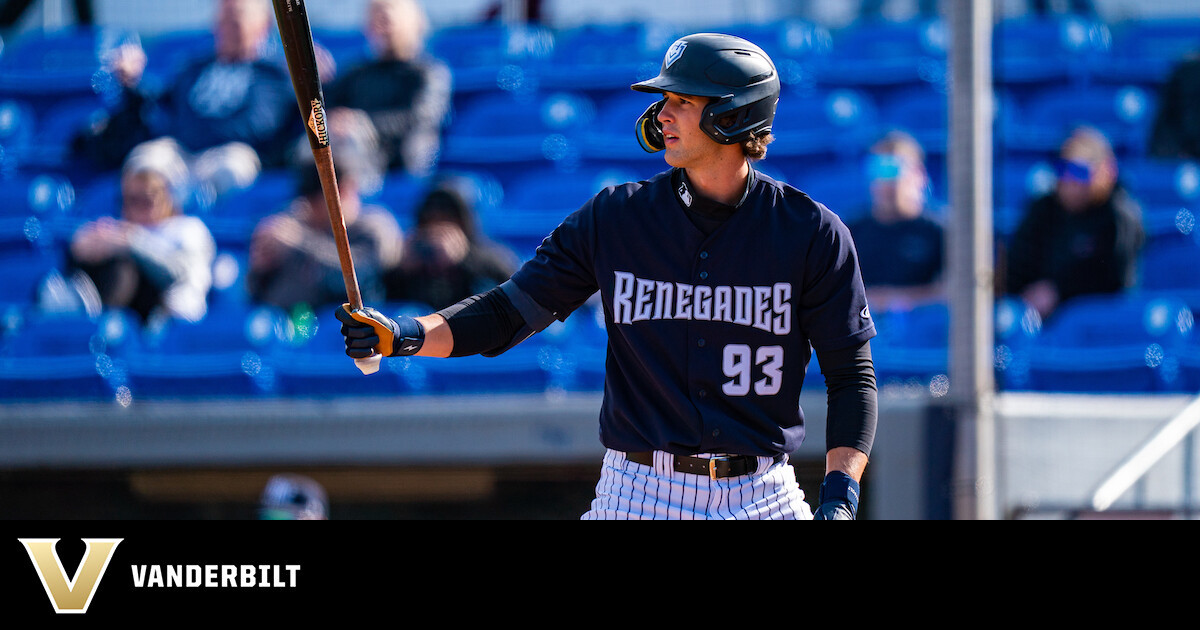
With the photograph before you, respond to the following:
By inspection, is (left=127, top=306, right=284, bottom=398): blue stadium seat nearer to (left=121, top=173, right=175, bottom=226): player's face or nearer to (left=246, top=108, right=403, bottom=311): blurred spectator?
(left=246, top=108, right=403, bottom=311): blurred spectator

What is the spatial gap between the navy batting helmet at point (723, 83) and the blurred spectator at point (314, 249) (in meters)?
3.27

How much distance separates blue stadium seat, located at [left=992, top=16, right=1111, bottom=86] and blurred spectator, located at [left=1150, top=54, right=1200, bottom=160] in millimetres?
624

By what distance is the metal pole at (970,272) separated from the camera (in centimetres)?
428

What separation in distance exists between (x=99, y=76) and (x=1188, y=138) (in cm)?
555

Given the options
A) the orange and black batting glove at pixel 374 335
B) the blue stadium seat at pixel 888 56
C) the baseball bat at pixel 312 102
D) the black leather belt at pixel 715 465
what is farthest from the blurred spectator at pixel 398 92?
the black leather belt at pixel 715 465

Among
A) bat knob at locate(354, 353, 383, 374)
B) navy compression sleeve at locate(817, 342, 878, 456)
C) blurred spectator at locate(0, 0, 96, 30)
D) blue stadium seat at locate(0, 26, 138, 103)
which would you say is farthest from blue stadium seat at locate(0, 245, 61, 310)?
navy compression sleeve at locate(817, 342, 878, 456)

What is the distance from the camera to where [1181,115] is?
600 cm

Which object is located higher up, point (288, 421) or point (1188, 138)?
point (1188, 138)

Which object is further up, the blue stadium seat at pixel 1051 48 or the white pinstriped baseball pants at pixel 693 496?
the blue stadium seat at pixel 1051 48

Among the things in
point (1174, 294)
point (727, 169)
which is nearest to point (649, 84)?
point (727, 169)

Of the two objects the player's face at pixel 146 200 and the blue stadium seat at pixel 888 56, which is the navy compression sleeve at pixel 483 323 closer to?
the player's face at pixel 146 200

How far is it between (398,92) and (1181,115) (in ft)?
11.8

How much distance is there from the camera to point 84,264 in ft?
19.2

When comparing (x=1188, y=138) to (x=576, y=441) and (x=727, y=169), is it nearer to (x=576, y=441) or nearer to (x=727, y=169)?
(x=576, y=441)
